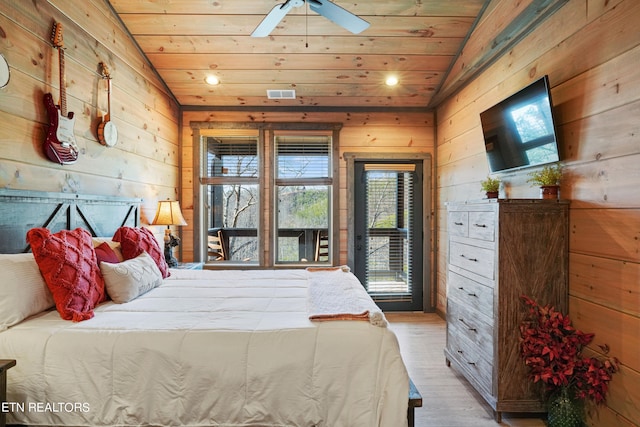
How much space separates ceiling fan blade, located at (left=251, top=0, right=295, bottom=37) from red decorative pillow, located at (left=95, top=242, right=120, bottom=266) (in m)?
1.92

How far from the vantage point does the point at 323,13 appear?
89.4 inches

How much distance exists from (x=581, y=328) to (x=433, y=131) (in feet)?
9.75

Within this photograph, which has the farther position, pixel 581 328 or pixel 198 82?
pixel 198 82

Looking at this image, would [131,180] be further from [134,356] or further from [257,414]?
[257,414]

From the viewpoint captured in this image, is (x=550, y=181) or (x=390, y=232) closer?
(x=550, y=181)

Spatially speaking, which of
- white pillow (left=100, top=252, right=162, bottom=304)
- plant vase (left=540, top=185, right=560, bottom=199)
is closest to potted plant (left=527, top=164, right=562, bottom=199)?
plant vase (left=540, top=185, right=560, bottom=199)

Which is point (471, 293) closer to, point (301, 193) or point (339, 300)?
point (339, 300)

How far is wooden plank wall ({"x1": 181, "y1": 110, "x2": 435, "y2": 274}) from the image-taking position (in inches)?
173

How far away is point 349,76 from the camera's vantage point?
383 centimetres

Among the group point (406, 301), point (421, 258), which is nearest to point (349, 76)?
point (421, 258)

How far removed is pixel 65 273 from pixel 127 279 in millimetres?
378

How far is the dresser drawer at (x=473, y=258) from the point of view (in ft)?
7.27

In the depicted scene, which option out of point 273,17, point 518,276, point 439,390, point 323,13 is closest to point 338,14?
point 323,13

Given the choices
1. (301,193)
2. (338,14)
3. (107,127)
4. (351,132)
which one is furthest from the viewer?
(301,193)
